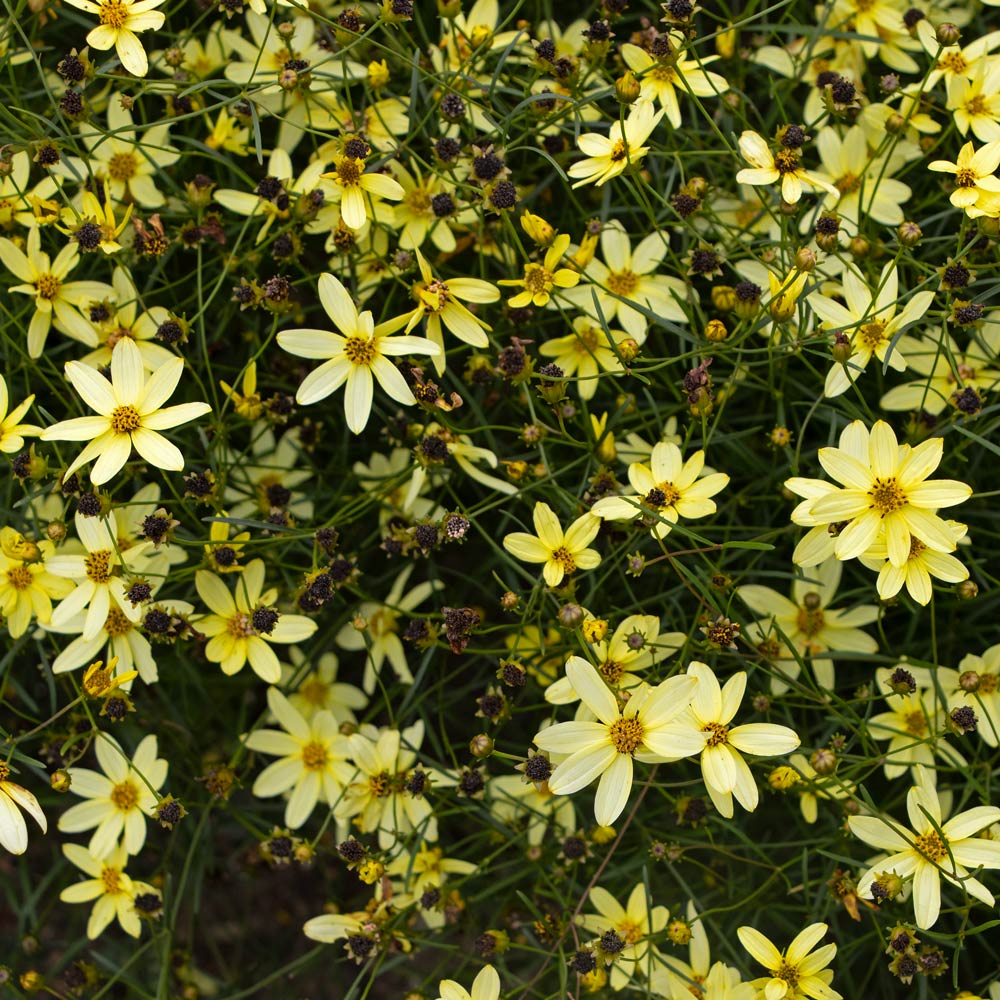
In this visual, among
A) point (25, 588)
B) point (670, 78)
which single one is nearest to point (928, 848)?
point (670, 78)

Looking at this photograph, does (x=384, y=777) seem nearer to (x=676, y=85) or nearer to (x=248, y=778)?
(x=248, y=778)

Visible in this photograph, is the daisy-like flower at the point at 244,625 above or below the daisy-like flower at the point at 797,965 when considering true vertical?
above

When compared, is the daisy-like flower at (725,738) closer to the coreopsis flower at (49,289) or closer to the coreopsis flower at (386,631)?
the coreopsis flower at (386,631)

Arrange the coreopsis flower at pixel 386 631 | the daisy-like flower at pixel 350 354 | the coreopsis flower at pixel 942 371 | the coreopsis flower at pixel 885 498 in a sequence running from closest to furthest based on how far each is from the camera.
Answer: the coreopsis flower at pixel 885 498 → the daisy-like flower at pixel 350 354 → the coreopsis flower at pixel 942 371 → the coreopsis flower at pixel 386 631

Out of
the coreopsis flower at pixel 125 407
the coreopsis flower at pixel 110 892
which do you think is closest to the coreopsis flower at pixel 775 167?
the coreopsis flower at pixel 125 407

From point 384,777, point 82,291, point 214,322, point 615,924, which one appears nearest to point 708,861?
point 615,924

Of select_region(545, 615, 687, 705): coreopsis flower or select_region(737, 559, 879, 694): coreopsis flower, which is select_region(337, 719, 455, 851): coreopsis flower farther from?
select_region(737, 559, 879, 694): coreopsis flower
